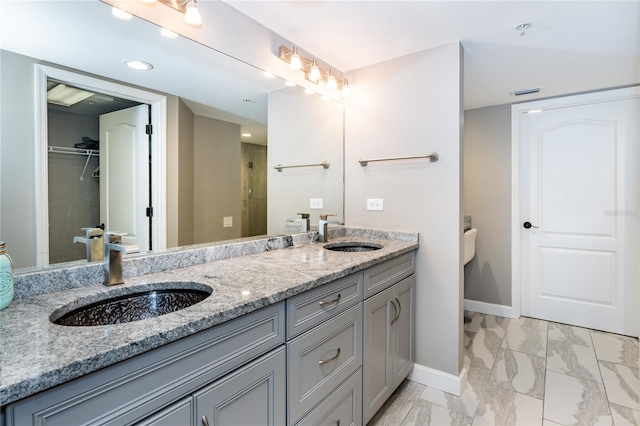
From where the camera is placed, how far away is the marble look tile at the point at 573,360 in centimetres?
221

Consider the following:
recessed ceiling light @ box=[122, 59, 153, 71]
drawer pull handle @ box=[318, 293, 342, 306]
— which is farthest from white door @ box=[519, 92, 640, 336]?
recessed ceiling light @ box=[122, 59, 153, 71]

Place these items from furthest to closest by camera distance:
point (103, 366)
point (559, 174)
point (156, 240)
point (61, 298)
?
point (559, 174) → point (156, 240) → point (61, 298) → point (103, 366)

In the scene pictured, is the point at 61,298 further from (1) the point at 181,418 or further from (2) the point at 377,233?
(2) the point at 377,233

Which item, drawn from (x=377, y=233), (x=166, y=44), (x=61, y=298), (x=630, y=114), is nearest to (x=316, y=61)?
(x=166, y=44)

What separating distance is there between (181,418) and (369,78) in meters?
2.30

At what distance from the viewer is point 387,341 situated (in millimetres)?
1787

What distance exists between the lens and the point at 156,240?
4.63 feet

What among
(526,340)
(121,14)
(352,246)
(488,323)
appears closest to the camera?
(121,14)

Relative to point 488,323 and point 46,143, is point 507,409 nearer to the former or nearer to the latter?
point 488,323

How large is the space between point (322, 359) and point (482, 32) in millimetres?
2024

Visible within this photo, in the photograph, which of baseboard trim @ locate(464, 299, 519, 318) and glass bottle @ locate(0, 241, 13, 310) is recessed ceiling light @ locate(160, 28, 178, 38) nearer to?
glass bottle @ locate(0, 241, 13, 310)

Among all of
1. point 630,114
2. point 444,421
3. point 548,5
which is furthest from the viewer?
point 630,114

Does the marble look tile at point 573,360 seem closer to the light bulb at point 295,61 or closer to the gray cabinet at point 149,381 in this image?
the gray cabinet at point 149,381

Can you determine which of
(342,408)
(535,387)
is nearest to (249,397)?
(342,408)
